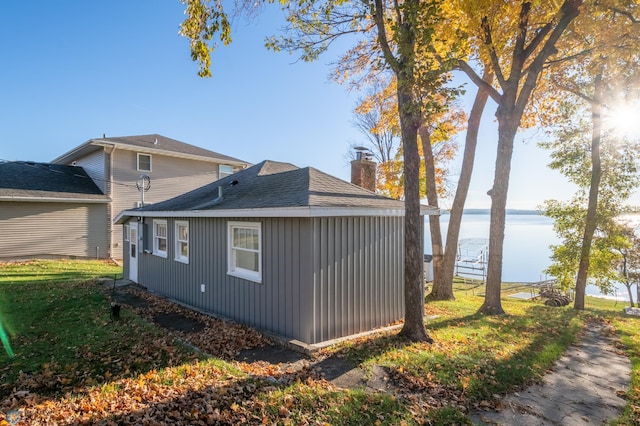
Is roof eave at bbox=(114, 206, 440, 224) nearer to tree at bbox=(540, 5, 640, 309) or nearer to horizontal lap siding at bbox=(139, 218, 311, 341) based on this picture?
horizontal lap siding at bbox=(139, 218, 311, 341)

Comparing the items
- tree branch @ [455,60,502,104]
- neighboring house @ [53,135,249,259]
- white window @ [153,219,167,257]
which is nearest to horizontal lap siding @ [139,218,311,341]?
white window @ [153,219,167,257]

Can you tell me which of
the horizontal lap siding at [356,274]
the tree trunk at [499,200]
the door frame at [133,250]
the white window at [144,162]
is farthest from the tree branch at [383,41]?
the white window at [144,162]

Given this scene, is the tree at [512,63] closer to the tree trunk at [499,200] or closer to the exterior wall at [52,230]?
the tree trunk at [499,200]

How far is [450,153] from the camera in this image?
19.5 metres

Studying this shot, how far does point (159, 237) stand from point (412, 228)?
8597mm

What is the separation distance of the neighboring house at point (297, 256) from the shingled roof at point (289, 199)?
27 mm

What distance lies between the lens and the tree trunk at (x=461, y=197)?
11.4 meters

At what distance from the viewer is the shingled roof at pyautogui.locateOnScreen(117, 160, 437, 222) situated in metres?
6.11

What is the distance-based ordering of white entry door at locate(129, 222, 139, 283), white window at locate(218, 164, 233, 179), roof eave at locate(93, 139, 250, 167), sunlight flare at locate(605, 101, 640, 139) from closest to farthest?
sunlight flare at locate(605, 101, 640, 139), white entry door at locate(129, 222, 139, 283), roof eave at locate(93, 139, 250, 167), white window at locate(218, 164, 233, 179)

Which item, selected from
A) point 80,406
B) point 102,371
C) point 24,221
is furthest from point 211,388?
point 24,221

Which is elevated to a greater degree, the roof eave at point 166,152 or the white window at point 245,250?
the roof eave at point 166,152

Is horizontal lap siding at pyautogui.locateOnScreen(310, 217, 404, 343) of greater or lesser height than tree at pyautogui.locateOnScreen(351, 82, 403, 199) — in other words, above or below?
below

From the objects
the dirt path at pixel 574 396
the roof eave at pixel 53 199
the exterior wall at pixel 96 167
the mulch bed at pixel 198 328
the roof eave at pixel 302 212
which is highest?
the exterior wall at pixel 96 167

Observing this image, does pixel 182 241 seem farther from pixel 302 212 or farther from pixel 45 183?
pixel 45 183
